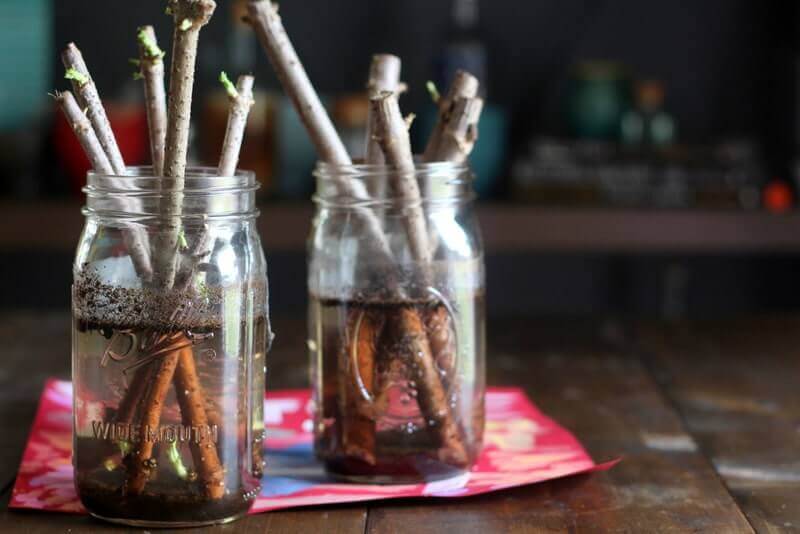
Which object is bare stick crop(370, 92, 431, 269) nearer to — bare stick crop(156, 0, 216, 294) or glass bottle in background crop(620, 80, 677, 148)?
bare stick crop(156, 0, 216, 294)

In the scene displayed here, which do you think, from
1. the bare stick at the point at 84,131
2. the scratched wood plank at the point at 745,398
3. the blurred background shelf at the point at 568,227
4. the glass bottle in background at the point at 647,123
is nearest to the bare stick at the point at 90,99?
the bare stick at the point at 84,131

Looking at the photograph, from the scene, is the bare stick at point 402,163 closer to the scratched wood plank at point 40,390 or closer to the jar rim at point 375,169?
the jar rim at point 375,169

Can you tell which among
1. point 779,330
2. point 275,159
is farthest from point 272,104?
point 779,330

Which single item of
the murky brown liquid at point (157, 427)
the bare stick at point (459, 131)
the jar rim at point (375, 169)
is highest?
the bare stick at point (459, 131)

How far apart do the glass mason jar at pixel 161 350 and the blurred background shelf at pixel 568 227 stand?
1111 millimetres

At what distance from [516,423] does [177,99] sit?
0.40 m

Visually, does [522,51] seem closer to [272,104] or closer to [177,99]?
[272,104]

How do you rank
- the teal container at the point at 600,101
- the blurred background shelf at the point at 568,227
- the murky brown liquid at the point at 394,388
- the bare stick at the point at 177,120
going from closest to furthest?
the bare stick at the point at 177,120 → the murky brown liquid at the point at 394,388 → the blurred background shelf at the point at 568,227 → the teal container at the point at 600,101

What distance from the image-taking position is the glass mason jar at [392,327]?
0.71 meters

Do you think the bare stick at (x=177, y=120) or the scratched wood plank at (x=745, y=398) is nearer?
the bare stick at (x=177, y=120)

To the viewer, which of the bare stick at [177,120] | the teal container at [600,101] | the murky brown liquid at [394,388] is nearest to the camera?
the bare stick at [177,120]

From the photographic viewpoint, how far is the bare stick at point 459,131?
2.37ft

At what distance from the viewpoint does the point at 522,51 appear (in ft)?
6.57

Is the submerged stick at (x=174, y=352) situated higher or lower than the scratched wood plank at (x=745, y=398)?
higher
